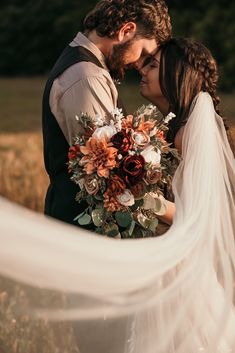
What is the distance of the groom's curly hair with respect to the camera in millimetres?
4973

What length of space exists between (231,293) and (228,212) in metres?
0.38

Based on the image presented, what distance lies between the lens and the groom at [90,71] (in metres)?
4.79

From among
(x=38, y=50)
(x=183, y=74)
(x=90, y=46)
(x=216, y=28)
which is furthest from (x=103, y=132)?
(x=38, y=50)

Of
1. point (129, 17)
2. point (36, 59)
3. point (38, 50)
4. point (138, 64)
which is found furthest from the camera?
point (36, 59)

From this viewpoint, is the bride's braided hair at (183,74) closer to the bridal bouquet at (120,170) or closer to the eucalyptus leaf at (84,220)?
the bridal bouquet at (120,170)

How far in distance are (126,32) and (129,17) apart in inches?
3.2

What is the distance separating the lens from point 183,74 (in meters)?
5.13

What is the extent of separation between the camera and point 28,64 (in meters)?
31.7

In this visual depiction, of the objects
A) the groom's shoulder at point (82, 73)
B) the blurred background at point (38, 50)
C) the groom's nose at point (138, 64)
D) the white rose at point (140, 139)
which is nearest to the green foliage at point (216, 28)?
the blurred background at point (38, 50)

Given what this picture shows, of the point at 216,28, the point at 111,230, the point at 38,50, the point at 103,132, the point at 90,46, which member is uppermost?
the point at 90,46

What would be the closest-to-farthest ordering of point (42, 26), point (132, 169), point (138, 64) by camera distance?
point (132, 169) → point (138, 64) → point (42, 26)

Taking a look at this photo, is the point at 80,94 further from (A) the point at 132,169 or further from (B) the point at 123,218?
(B) the point at 123,218

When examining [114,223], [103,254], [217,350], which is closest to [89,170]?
[114,223]

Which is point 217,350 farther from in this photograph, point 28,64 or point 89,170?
point 28,64
